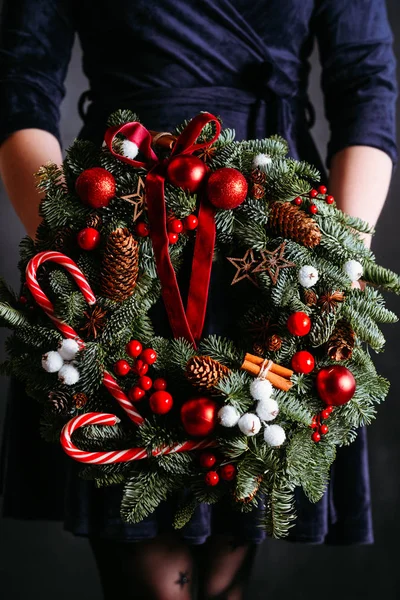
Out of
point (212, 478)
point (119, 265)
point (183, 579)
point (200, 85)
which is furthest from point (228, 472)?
point (200, 85)

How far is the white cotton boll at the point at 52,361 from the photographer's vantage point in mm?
701

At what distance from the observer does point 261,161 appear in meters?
0.74

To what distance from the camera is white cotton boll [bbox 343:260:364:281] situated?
0.72 meters

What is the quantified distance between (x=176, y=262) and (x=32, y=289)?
16 centimetres

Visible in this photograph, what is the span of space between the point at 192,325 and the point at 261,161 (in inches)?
7.8

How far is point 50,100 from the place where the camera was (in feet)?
3.22

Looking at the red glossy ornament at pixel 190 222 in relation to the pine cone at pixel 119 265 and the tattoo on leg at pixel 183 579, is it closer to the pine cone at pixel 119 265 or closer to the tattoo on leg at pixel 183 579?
the pine cone at pixel 119 265

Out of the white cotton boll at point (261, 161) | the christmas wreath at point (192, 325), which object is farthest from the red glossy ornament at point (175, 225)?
the white cotton boll at point (261, 161)

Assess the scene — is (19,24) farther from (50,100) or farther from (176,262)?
(176,262)

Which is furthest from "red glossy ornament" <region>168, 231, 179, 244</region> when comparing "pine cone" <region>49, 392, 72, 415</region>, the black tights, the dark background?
the dark background

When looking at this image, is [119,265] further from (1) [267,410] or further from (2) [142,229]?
(1) [267,410]

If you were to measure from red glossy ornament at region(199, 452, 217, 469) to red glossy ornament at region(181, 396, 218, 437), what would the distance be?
3 cm

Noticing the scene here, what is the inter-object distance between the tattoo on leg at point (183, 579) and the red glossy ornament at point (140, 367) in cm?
40

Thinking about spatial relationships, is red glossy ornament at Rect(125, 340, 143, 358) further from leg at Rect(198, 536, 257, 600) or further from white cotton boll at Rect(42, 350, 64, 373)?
leg at Rect(198, 536, 257, 600)
